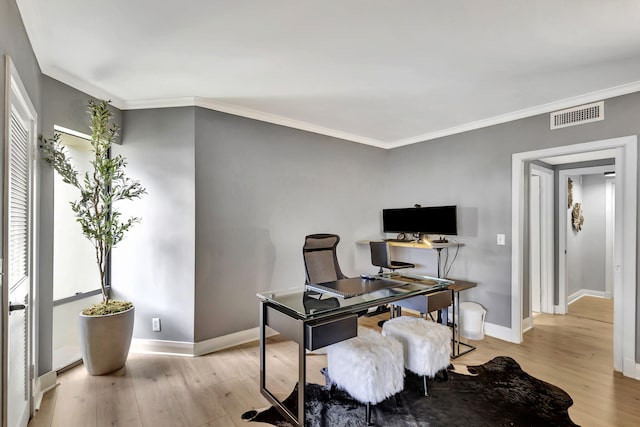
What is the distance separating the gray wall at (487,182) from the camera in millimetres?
3225

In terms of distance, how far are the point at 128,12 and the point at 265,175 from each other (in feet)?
6.38

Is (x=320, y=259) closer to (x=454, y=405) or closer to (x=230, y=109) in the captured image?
(x=454, y=405)

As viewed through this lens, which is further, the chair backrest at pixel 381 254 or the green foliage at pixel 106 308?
the chair backrest at pixel 381 254

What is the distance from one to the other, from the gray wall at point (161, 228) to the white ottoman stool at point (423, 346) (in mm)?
2001

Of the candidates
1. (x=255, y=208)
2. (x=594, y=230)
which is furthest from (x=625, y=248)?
(x=255, y=208)

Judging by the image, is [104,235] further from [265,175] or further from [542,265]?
[542,265]

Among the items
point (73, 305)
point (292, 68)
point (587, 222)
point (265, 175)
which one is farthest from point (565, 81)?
point (73, 305)

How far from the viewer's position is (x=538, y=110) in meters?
3.16

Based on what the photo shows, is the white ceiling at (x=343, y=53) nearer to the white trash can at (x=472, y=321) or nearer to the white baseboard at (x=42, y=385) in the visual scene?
the white trash can at (x=472, y=321)

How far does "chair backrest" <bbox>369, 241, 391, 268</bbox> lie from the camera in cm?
377

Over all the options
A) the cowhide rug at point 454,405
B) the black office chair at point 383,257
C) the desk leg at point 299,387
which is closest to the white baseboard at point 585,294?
the black office chair at point 383,257

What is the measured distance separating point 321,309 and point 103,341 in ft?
6.44

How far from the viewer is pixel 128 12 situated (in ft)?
5.78

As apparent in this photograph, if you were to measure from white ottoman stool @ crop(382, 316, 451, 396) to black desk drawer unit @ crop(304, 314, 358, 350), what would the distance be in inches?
22.6
